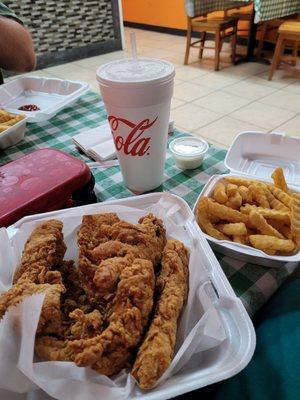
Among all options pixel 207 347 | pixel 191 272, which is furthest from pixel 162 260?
pixel 207 347

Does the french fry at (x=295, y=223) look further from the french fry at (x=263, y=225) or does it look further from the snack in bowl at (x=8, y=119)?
the snack in bowl at (x=8, y=119)

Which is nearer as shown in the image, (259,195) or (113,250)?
(113,250)

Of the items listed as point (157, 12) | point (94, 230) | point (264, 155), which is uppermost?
point (157, 12)

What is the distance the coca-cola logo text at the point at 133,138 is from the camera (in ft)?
2.53

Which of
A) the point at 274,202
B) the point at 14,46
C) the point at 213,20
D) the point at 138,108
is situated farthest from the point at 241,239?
the point at 213,20

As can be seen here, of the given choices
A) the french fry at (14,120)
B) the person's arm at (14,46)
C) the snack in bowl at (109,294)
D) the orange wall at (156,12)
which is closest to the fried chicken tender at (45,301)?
the snack in bowl at (109,294)

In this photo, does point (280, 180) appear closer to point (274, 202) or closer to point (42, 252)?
point (274, 202)

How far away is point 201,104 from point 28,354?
3199 mm

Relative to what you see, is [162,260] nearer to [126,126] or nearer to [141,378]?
[141,378]

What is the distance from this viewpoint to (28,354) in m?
0.44

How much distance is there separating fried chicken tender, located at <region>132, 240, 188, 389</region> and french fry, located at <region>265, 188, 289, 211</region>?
0.88ft

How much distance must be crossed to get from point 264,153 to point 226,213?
0.50 metres

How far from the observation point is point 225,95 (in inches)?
136

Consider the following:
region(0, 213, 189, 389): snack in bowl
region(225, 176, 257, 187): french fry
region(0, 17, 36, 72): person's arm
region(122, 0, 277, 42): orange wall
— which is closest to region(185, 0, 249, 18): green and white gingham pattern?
region(122, 0, 277, 42): orange wall
